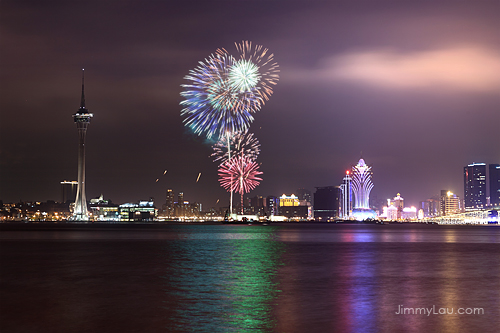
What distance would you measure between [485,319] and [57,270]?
3170 cm

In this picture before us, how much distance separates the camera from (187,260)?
51.9 metres

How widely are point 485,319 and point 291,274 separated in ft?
61.3

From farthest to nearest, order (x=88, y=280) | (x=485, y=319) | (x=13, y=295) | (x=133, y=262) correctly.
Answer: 1. (x=133, y=262)
2. (x=88, y=280)
3. (x=13, y=295)
4. (x=485, y=319)

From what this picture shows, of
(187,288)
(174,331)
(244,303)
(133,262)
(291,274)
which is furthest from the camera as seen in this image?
(133,262)

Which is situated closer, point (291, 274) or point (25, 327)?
point (25, 327)

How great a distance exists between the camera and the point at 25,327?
19953mm

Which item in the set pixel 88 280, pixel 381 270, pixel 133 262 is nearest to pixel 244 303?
pixel 88 280

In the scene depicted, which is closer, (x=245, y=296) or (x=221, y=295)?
(x=245, y=296)

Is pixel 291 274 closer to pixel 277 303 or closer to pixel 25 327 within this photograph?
pixel 277 303

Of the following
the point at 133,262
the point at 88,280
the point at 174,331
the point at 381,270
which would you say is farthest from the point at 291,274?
the point at 174,331

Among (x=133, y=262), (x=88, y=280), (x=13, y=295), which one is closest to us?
(x=13, y=295)

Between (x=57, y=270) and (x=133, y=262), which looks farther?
(x=133, y=262)

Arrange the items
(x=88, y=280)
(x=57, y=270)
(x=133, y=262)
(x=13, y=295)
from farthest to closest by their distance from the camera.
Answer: (x=133, y=262)
(x=57, y=270)
(x=88, y=280)
(x=13, y=295)

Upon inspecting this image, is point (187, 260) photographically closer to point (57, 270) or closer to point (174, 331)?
point (57, 270)
